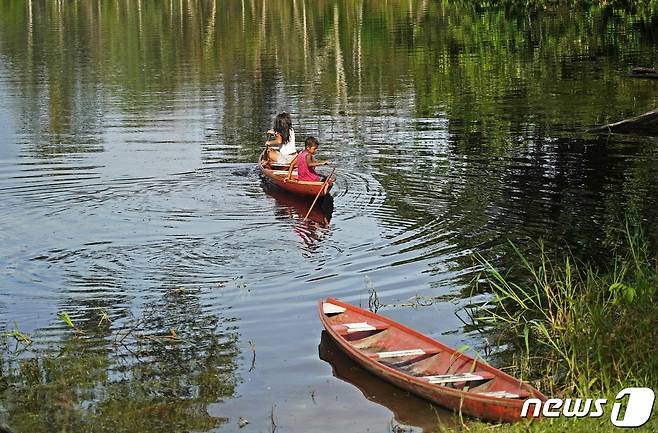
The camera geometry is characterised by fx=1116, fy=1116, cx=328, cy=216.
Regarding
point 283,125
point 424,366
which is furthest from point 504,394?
point 283,125

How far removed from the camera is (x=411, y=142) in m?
→ 24.5

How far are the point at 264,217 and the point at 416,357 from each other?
24.9ft

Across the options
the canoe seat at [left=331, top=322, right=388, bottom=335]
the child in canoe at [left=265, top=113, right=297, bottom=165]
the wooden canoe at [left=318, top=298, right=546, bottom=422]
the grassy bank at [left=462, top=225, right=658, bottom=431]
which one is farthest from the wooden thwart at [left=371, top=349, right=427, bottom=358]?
the child in canoe at [left=265, top=113, right=297, bottom=165]

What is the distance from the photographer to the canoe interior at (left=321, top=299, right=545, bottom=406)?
9.85 metres

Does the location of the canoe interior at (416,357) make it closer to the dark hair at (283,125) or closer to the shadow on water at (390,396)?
the shadow on water at (390,396)

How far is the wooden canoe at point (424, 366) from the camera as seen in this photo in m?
9.51

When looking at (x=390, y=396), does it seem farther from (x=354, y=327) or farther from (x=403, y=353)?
(x=354, y=327)

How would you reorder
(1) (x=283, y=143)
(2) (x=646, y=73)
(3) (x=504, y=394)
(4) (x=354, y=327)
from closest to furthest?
(3) (x=504, y=394) < (4) (x=354, y=327) < (1) (x=283, y=143) < (2) (x=646, y=73)

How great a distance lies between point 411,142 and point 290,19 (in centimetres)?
4537

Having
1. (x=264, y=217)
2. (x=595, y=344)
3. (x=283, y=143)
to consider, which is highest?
(x=283, y=143)

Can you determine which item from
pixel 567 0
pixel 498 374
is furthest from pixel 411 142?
pixel 567 0

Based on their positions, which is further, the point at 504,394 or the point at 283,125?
the point at 283,125

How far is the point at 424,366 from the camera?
10.7 metres

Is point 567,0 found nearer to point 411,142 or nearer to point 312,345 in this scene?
point 411,142
